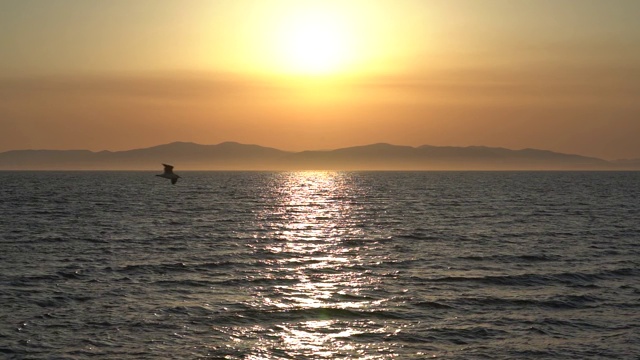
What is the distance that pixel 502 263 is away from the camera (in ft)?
151

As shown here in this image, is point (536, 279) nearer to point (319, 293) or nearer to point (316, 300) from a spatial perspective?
point (319, 293)

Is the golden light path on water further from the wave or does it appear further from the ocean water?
the wave

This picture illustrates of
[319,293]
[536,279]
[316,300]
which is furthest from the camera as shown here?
[536,279]

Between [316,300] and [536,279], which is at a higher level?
[536,279]

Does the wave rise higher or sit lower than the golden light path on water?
higher

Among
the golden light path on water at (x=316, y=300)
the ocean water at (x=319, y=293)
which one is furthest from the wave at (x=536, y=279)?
the golden light path on water at (x=316, y=300)

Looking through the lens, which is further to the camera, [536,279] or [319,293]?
[536,279]

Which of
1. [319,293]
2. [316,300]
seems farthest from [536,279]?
[316,300]

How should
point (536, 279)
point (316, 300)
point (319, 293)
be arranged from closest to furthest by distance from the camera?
point (316, 300) → point (319, 293) → point (536, 279)

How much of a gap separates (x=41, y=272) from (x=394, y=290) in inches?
809

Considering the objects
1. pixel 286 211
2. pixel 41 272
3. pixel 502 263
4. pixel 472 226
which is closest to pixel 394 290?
pixel 502 263

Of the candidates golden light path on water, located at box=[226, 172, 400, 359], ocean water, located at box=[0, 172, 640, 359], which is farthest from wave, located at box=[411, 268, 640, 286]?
golden light path on water, located at box=[226, 172, 400, 359]

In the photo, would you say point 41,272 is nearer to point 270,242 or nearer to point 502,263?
point 270,242

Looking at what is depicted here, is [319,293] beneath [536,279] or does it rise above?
beneath
